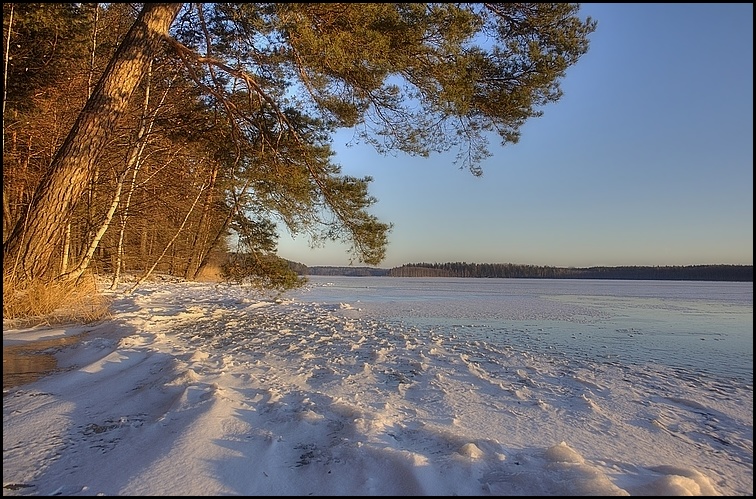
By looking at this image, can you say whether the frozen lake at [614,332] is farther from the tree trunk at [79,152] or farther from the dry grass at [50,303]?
the tree trunk at [79,152]

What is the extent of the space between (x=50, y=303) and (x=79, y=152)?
99.7 inches

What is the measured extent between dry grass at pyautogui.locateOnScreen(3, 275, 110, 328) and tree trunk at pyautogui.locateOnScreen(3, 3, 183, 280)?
354 millimetres

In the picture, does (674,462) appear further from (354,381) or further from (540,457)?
(354,381)

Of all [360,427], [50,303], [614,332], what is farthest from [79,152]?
[614,332]

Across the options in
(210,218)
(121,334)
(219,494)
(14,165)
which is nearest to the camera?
(219,494)

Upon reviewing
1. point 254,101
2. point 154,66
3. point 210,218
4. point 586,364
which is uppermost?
point 154,66

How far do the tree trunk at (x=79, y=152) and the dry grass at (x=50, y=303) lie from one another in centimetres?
35

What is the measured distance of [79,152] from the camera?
17.4ft

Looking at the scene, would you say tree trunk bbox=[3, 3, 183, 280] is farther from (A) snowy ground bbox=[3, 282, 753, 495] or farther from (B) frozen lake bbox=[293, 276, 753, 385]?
(B) frozen lake bbox=[293, 276, 753, 385]

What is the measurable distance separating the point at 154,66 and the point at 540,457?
8.93 metres

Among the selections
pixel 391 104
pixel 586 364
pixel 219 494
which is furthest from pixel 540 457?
pixel 391 104

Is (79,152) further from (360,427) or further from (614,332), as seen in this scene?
(614,332)

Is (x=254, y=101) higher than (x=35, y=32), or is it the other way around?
(x=35, y=32)

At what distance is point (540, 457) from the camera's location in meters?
2.33
